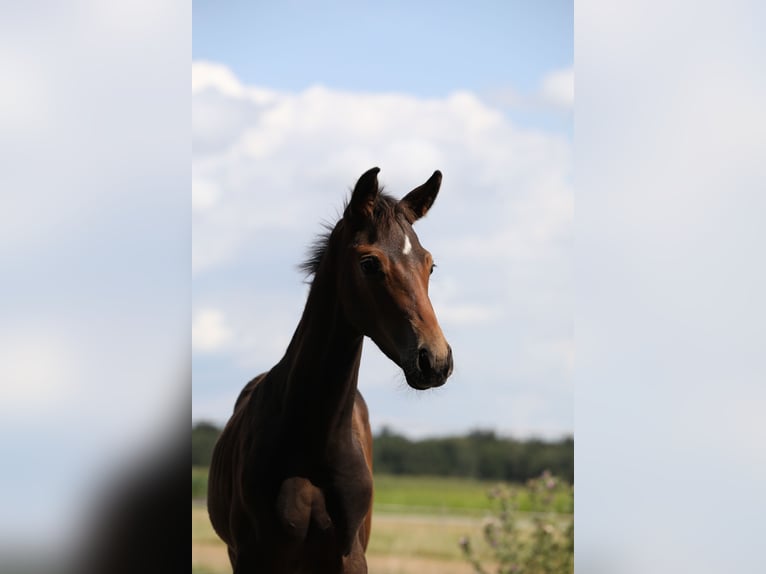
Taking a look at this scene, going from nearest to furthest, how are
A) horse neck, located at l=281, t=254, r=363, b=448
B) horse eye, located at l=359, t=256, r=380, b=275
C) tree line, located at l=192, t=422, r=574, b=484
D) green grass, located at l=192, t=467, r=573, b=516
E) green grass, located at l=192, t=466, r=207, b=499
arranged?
horse eye, located at l=359, t=256, r=380, b=275 < horse neck, located at l=281, t=254, r=363, b=448 < green grass, located at l=192, t=466, r=207, b=499 < tree line, located at l=192, t=422, r=574, b=484 < green grass, located at l=192, t=467, r=573, b=516

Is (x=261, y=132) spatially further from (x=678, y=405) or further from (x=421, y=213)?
(x=678, y=405)

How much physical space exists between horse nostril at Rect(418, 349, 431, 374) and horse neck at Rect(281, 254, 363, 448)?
11.9 inches

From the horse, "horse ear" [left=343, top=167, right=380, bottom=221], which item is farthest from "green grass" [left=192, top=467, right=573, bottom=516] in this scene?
"horse ear" [left=343, top=167, right=380, bottom=221]

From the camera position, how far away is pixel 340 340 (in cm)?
→ 200

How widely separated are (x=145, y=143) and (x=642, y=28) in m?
1.14

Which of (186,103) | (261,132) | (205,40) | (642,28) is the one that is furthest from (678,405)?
(261,132)

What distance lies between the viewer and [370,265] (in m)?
1.86

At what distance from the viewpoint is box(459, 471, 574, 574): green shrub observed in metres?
3.54

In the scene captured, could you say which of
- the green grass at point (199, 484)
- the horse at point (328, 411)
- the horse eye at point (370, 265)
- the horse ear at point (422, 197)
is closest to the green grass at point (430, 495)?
the green grass at point (199, 484)

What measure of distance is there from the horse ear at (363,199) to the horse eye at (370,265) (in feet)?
0.47

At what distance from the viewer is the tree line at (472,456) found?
495 cm

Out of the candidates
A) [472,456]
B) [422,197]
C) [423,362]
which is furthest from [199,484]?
[423,362]

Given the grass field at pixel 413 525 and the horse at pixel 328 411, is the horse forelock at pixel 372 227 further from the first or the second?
the grass field at pixel 413 525

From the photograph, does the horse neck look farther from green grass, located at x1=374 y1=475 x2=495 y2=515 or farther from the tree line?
green grass, located at x1=374 y1=475 x2=495 y2=515
